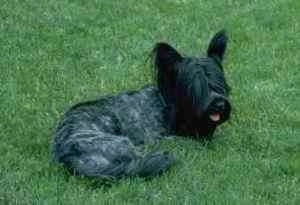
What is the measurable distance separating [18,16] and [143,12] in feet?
6.14

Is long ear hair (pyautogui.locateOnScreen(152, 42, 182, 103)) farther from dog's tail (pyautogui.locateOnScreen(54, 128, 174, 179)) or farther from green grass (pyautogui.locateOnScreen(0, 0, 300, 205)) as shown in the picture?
dog's tail (pyautogui.locateOnScreen(54, 128, 174, 179))

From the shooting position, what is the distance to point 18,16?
13.5 metres

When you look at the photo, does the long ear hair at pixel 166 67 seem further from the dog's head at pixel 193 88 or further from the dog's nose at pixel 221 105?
the dog's nose at pixel 221 105

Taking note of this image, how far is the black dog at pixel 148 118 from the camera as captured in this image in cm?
834

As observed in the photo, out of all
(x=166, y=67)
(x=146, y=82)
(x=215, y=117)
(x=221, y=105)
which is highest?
(x=166, y=67)

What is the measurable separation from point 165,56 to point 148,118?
737 mm

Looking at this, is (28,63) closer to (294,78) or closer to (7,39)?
(7,39)

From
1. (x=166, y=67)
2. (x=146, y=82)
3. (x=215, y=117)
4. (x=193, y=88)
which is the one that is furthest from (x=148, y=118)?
(x=146, y=82)

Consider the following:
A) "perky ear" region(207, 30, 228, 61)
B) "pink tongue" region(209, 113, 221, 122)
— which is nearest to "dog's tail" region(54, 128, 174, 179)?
"pink tongue" region(209, 113, 221, 122)

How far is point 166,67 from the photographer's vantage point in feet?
30.7

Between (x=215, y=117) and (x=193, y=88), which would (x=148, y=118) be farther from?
(x=215, y=117)

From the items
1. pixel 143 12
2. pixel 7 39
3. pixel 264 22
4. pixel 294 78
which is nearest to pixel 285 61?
pixel 294 78

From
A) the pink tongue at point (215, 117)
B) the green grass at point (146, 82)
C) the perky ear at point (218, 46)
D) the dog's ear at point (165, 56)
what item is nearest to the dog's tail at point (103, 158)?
the green grass at point (146, 82)

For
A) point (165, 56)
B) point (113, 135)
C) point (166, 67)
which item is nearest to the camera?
point (113, 135)
